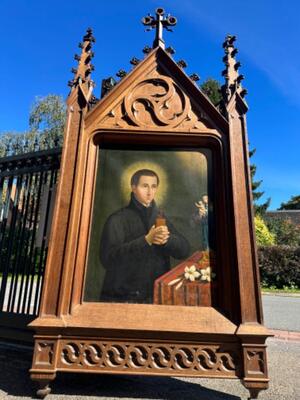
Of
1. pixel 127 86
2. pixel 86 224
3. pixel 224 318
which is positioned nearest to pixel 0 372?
pixel 86 224

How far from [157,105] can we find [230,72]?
1.08 m

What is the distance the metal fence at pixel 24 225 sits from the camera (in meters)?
4.84

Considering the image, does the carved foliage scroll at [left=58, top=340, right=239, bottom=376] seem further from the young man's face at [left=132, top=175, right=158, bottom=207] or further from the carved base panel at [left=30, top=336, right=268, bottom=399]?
the young man's face at [left=132, top=175, right=158, bottom=207]

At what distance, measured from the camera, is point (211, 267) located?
12.1 ft

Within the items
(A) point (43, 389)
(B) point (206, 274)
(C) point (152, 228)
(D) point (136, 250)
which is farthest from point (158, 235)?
(A) point (43, 389)

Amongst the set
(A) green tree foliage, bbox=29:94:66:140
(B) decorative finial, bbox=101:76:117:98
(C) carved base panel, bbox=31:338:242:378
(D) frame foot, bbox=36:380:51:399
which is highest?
(A) green tree foliage, bbox=29:94:66:140

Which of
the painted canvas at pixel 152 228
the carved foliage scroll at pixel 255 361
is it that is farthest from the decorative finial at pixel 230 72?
the carved foliage scroll at pixel 255 361

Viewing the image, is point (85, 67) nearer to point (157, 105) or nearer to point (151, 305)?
point (157, 105)

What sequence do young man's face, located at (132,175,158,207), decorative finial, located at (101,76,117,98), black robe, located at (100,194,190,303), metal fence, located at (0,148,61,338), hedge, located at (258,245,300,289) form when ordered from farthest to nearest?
hedge, located at (258,245,300,289), metal fence, located at (0,148,61,338), decorative finial, located at (101,76,117,98), young man's face, located at (132,175,158,207), black robe, located at (100,194,190,303)

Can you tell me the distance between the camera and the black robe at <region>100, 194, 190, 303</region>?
11.8 feet

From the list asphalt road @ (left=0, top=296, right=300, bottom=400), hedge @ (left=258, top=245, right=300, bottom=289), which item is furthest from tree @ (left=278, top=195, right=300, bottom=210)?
Answer: asphalt road @ (left=0, top=296, right=300, bottom=400)

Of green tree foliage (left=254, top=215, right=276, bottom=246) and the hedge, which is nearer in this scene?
the hedge

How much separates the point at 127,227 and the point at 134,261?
16.5 inches

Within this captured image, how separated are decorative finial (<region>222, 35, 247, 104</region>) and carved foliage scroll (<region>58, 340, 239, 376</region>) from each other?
298 centimetres
